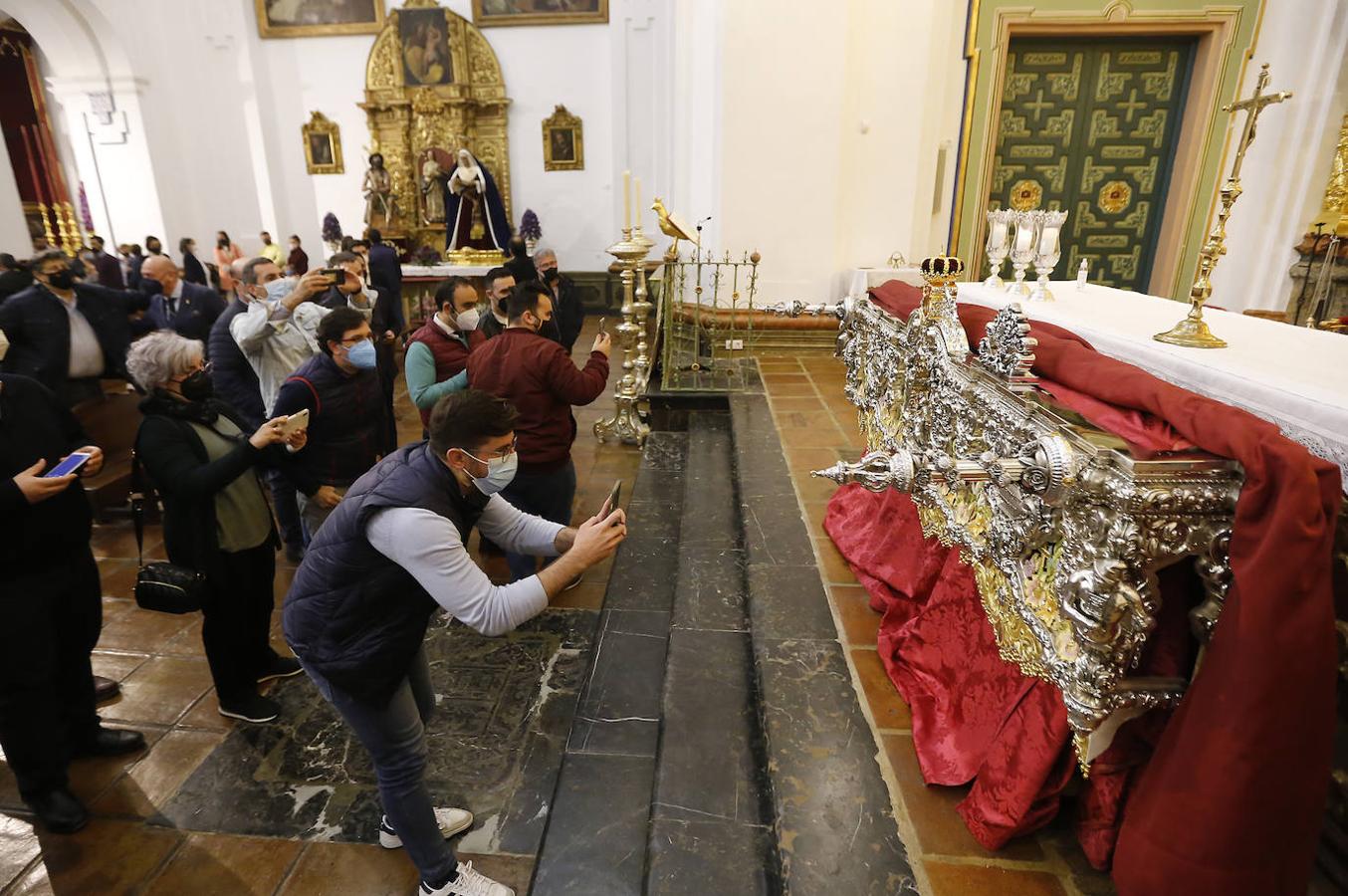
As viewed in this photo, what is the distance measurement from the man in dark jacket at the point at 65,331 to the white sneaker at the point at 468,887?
392 cm

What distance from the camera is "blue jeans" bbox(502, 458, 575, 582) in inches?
136

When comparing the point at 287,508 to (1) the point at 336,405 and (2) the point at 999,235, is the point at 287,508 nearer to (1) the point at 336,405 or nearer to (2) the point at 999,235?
(1) the point at 336,405

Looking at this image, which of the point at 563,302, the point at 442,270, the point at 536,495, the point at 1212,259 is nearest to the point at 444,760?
the point at 536,495

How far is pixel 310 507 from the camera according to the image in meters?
3.41

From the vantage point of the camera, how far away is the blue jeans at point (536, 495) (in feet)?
11.3

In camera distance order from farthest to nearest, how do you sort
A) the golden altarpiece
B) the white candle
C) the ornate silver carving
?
the golden altarpiece → the white candle → the ornate silver carving

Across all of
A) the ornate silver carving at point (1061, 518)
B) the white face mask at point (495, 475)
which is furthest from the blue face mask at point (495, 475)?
the ornate silver carving at point (1061, 518)

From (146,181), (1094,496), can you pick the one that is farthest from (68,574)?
(146,181)

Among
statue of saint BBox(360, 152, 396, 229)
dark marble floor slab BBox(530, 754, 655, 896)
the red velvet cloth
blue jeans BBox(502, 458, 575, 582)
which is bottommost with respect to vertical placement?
dark marble floor slab BBox(530, 754, 655, 896)

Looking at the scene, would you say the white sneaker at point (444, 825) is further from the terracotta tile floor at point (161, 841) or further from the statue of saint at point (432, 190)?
the statue of saint at point (432, 190)

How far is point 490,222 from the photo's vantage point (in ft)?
36.5

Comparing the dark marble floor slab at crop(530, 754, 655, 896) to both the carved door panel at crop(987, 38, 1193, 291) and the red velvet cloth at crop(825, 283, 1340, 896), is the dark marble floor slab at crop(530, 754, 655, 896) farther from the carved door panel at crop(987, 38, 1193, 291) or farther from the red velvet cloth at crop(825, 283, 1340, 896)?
the carved door panel at crop(987, 38, 1193, 291)

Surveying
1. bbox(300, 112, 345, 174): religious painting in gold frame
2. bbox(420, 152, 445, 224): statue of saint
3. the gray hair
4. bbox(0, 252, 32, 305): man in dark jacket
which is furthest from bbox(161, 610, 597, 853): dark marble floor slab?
bbox(300, 112, 345, 174): religious painting in gold frame

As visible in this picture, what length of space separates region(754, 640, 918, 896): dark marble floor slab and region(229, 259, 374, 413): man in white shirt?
9.56 ft
